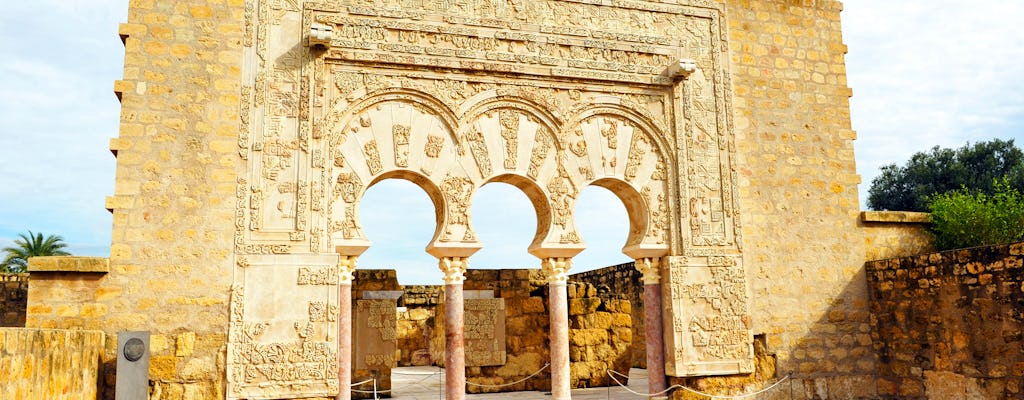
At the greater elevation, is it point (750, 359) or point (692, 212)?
point (692, 212)

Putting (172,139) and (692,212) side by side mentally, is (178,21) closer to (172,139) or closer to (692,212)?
(172,139)

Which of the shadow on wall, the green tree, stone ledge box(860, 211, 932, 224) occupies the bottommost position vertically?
the shadow on wall

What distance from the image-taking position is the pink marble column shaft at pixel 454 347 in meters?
8.24

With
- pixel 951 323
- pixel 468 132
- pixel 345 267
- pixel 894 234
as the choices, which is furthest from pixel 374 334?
pixel 951 323

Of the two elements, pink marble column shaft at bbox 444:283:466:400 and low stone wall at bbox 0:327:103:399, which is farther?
pink marble column shaft at bbox 444:283:466:400

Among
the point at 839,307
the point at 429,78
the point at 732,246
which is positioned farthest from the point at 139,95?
the point at 839,307

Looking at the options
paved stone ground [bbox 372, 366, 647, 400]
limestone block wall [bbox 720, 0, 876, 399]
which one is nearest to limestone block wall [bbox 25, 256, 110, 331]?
paved stone ground [bbox 372, 366, 647, 400]

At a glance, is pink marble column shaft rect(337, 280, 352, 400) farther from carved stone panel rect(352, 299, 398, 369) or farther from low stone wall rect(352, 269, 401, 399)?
carved stone panel rect(352, 299, 398, 369)

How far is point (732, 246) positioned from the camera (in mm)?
9062

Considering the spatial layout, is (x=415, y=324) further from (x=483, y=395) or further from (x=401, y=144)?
Answer: (x=401, y=144)

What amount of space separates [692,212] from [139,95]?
627 centimetres

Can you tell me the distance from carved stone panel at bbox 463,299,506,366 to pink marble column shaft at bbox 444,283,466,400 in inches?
119

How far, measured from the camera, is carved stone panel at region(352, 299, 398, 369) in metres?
11.0

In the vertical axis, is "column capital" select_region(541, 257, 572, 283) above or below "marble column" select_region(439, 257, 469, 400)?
above
